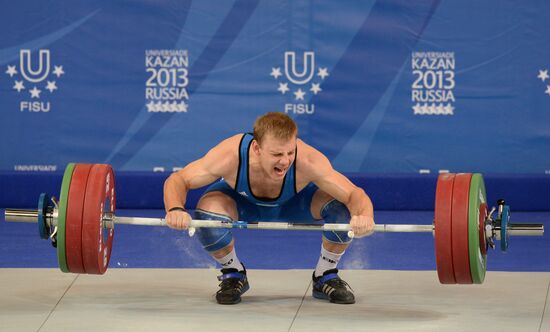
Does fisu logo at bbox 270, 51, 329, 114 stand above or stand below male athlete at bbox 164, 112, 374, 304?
above

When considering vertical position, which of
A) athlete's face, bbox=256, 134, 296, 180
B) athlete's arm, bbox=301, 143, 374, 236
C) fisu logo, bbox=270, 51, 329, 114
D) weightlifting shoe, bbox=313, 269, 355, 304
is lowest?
weightlifting shoe, bbox=313, 269, 355, 304

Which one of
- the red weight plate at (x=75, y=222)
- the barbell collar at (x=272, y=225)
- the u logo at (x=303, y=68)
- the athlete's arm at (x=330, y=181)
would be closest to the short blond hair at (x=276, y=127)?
the athlete's arm at (x=330, y=181)

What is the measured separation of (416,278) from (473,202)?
1.26 m

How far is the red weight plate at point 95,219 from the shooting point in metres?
5.89

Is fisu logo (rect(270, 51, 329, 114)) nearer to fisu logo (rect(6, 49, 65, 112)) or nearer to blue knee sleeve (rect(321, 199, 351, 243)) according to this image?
fisu logo (rect(6, 49, 65, 112))

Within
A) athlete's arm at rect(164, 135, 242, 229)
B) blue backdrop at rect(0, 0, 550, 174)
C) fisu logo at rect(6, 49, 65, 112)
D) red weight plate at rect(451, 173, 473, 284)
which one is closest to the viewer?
red weight plate at rect(451, 173, 473, 284)

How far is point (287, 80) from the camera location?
29.7 feet

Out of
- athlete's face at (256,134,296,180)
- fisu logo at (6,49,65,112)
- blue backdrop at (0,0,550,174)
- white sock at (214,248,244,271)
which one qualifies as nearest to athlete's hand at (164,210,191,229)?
athlete's face at (256,134,296,180)

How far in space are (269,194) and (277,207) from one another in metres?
0.14

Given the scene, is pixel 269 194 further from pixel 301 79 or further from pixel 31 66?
pixel 31 66

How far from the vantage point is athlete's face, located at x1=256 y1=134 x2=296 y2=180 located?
19.4 ft

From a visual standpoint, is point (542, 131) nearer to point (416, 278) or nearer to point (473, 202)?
point (416, 278)

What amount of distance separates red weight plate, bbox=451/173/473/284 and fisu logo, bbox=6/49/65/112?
416 cm

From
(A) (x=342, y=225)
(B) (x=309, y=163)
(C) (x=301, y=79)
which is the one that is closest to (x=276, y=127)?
(B) (x=309, y=163)
